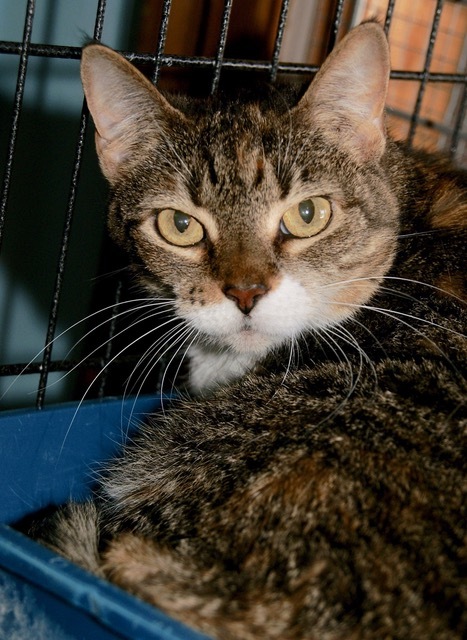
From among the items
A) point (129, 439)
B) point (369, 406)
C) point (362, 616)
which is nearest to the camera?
point (362, 616)

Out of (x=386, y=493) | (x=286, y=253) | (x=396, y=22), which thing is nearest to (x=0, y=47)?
(x=286, y=253)

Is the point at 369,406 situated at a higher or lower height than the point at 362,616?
higher

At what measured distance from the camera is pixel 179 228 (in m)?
1.44

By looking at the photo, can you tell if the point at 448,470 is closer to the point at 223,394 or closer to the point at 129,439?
the point at 223,394

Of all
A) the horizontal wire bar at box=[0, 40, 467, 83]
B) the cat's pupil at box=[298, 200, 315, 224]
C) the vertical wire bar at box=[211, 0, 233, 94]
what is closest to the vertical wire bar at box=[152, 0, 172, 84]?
the horizontal wire bar at box=[0, 40, 467, 83]

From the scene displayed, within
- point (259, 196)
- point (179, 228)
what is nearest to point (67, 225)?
point (179, 228)

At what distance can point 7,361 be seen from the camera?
80.2 inches

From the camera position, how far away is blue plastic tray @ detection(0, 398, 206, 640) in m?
0.93

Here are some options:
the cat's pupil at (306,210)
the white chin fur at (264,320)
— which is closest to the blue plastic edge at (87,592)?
the white chin fur at (264,320)

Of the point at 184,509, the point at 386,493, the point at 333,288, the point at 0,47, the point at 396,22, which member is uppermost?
the point at 396,22

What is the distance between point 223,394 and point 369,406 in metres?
0.35

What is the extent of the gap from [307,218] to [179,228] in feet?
0.80

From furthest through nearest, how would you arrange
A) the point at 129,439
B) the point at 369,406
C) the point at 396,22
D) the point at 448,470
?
the point at 396,22 < the point at 129,439 < the point at 369,406 < the point at 448,470

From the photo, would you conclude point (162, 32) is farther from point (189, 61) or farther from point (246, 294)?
point (246, 294)
